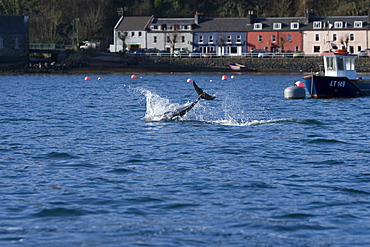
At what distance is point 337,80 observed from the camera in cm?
4259

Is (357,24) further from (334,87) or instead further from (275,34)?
(334,87)

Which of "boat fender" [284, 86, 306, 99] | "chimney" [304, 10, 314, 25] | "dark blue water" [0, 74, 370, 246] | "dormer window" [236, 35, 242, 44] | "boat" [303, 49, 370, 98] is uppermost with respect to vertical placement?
"chimney" [304, 10, 314, 25]

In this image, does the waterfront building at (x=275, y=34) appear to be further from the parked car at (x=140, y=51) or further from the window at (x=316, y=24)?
the parked car at (x=140, y=51)

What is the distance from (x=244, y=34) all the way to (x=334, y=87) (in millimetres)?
73091

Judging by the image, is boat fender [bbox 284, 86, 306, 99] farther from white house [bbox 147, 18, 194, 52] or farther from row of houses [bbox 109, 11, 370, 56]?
white house [bbox 147, 18, 194, 52]

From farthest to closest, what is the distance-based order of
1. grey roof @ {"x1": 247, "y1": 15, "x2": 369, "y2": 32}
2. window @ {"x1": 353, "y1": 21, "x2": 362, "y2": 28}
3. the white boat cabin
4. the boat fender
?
grey roof @ {"x1": 247, "y1": 15, "x2": 369, "y2": 32} < window @ {"x1": 353, "y1": 21, "x2": 362, "y2": 28} < the boat fender < the white boat cabin

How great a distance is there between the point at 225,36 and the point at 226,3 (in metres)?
22.8

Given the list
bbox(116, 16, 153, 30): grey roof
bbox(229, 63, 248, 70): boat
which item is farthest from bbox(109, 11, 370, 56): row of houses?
bbox(229, 63, 248, 70): boat

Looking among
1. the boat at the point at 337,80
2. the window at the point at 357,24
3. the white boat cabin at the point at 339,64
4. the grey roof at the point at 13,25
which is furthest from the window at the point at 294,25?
the white boat cabin at the point at 339,64

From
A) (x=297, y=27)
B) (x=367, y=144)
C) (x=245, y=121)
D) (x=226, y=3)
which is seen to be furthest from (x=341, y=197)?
(x=226, y=3)

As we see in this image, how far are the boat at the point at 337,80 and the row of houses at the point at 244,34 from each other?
64.2m

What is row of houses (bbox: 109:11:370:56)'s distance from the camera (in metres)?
110

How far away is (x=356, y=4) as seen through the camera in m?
124

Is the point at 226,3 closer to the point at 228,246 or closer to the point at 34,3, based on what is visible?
the point at 34,3
